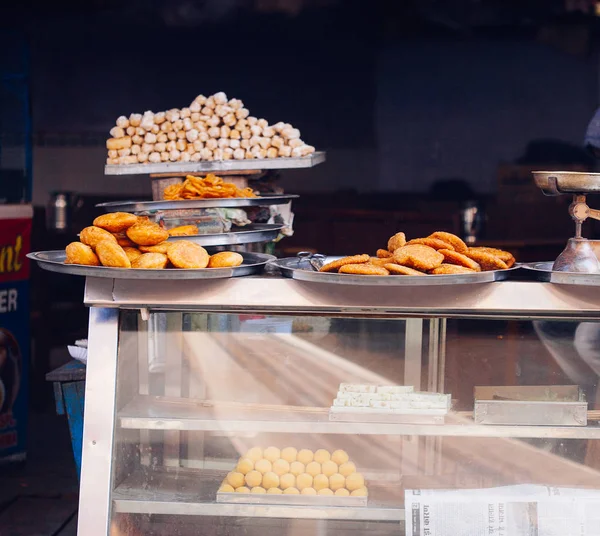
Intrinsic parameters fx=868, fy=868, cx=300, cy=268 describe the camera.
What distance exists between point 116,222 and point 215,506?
0.90 metres

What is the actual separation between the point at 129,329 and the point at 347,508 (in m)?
0.84

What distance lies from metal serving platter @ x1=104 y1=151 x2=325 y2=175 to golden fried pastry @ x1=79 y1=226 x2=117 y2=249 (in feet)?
4.92

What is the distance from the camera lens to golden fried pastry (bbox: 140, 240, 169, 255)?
2516 millimetres

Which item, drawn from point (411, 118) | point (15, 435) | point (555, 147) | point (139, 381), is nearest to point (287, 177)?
point (411, 118)

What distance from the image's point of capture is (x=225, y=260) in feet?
8.26

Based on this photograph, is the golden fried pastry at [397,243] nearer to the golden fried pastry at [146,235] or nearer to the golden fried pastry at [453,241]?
the golden fried pastry at [453,241]

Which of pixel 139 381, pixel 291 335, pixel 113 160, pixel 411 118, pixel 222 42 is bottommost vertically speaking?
pixel 139 381

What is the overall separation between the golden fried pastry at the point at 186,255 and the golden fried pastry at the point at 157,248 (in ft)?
0.07

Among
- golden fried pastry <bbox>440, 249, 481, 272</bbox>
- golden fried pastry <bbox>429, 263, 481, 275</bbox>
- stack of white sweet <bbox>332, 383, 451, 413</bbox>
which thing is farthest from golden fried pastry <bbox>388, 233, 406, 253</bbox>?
stack of white sweet <bbox>332, 383, 451, 413</bbox>

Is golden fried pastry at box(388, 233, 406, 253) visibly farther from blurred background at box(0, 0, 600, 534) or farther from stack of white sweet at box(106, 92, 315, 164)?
blurred background at box(0, 0, 600, 534)

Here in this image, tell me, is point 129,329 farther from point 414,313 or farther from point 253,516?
point 414,313

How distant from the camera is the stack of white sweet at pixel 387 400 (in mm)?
2553

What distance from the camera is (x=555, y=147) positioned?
5730 millimetres

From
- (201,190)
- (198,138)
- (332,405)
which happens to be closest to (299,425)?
(332,405)
